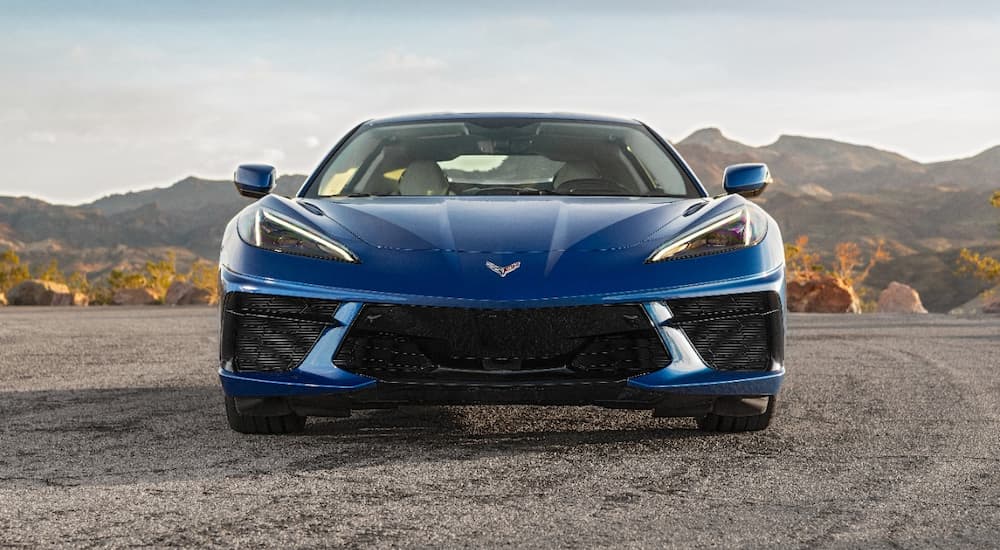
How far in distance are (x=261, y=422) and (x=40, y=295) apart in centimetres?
2183

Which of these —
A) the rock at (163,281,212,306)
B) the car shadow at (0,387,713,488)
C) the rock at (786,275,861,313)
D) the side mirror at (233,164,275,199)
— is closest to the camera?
the car shadow at (0,387,713,488)

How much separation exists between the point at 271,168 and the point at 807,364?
169 inches

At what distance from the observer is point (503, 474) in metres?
3.79

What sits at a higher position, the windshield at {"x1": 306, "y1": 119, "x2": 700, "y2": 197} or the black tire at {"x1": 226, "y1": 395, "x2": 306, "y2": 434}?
the windshield at {"x1": 306, "y1": 119, "x2": 700, "y2": 197}

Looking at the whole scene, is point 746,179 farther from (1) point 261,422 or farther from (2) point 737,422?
(1) point 261,422

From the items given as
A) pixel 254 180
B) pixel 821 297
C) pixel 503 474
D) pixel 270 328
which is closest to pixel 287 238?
pixel 270 328

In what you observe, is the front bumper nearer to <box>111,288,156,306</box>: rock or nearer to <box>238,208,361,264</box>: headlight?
<box>238,208,361,264</box>: headlight

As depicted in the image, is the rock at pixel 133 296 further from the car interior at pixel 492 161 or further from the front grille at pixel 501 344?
the front grille at pixel 501 344

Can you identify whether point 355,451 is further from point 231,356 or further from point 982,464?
point 982,464

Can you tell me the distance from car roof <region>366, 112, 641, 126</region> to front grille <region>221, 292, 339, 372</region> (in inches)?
79.8

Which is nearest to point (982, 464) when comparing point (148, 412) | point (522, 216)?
point (522, 216)

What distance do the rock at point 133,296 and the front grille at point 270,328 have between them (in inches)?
858

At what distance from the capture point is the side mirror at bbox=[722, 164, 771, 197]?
5.32m

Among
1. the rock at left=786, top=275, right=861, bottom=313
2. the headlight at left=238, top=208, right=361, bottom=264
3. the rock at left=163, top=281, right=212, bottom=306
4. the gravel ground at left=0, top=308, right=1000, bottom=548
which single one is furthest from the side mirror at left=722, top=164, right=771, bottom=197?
the rock at left=163, top=281, right=212, bottom=306
